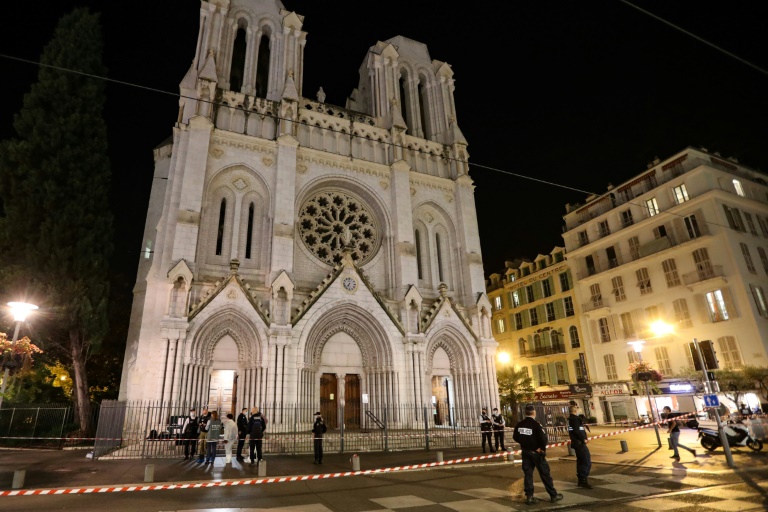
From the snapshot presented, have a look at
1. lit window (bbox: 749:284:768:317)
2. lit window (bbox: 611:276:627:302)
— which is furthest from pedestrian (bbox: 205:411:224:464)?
lit window (bbox: 611:276:627:302)

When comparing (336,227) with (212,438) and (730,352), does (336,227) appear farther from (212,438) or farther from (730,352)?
(730,352)

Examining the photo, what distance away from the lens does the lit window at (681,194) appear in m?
27.8

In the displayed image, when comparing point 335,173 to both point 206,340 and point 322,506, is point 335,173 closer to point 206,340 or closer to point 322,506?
point 206,340

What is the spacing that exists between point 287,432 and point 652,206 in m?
27.3

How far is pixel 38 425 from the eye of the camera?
67.1 ft

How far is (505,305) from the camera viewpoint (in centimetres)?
4059

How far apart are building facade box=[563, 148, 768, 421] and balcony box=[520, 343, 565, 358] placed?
2507 millimetres

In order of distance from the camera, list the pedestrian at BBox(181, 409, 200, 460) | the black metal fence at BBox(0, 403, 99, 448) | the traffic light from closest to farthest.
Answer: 1. the traffic light
2. the pedestrian at BBox(181, 409, 200, 460)
3. the black metal fence at BBox(0, 403, 99, 448)

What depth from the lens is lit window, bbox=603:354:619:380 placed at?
29806 millimetres

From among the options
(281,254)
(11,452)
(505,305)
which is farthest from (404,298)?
(505,305)

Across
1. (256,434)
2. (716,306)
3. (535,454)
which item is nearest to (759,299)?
(716,306)

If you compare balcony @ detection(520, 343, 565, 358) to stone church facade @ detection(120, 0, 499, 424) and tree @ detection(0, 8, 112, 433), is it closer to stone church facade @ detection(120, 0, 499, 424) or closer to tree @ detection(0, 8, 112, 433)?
stone church facade @ detection(120, 0, 499, 424)

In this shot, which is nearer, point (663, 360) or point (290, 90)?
point (290, 90)

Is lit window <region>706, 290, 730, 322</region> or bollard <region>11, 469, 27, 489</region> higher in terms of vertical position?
lit window <region>706, 290, 730, 322</region>
